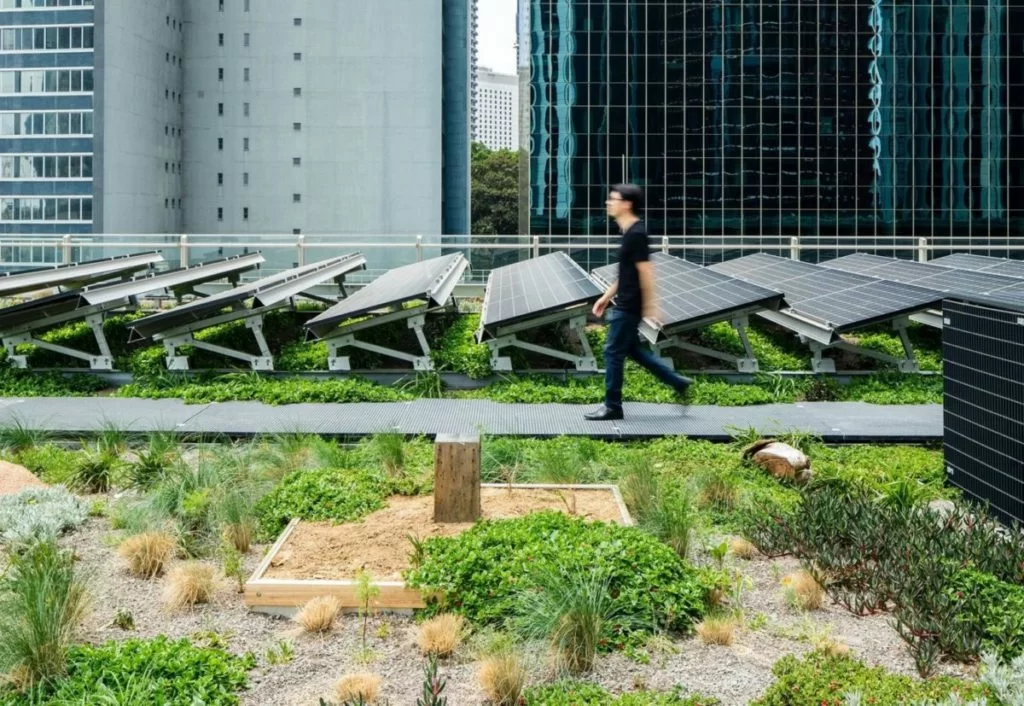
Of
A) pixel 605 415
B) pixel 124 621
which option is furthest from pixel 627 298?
pixel 124 621

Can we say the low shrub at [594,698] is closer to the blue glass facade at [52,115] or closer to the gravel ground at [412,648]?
the gravel ground at [412,648]

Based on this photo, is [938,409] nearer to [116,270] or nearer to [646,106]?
[116,270]

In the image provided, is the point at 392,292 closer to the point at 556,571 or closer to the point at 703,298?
the point at 703,298

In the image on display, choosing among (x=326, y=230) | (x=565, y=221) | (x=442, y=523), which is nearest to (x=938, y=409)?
(x=442, y=523)

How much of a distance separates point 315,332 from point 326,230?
90358mm

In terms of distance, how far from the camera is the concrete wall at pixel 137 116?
9375 centimetres

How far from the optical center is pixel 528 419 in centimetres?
1136

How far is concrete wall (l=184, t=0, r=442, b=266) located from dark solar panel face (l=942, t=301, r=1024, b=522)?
93398 mm

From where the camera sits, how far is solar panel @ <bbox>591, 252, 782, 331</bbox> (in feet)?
42.4

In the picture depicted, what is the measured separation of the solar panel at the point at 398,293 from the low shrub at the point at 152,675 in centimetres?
804

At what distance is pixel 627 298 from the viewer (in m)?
10.6

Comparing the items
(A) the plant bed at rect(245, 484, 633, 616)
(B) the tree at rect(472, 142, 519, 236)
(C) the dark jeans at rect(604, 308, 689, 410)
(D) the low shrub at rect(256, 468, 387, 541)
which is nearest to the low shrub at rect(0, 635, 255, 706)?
(A) the plant bed at rect(245, 484, 633, 616)

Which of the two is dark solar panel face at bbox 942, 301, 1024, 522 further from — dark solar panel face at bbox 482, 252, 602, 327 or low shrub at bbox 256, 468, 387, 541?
dark solar panel face at bbox 482, 252, 602, 327

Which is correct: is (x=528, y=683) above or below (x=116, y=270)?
below
